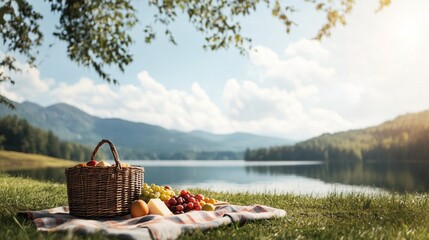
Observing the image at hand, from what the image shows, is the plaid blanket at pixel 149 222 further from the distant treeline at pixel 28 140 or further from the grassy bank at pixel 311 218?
the distant treeline at pixel 28 140

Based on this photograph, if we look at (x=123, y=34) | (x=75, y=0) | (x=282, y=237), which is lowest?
(x=282, y=237)

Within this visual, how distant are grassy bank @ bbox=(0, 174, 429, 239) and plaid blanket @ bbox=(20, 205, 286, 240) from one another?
0.51 ft

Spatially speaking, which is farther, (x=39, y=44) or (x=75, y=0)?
(x=39, y=44)

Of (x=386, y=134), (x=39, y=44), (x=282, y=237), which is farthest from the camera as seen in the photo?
(x=386, y=134)

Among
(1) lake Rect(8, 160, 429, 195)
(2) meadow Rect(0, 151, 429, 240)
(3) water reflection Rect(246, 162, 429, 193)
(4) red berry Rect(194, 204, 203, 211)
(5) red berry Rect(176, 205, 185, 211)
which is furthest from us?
(3) water reflection Rect(246, 162, 429, 193)

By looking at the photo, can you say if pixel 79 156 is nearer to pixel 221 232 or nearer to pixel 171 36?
pixel 171 36

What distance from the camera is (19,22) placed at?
50.1ft

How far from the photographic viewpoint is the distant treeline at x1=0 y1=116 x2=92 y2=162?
82.1 metres

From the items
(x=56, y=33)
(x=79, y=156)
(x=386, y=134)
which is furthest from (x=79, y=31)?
(x=386, y=134)

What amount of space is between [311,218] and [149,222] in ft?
9.67

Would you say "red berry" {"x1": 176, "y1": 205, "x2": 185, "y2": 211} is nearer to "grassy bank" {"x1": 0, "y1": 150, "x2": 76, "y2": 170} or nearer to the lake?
the lake

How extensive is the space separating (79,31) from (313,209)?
27.7ft

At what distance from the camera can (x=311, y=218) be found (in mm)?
8188

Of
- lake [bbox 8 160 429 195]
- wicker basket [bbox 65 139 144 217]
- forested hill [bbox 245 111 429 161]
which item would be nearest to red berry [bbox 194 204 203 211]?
wicker basket [bbox 65 139 144 217]
